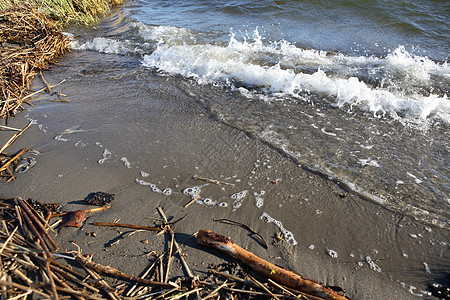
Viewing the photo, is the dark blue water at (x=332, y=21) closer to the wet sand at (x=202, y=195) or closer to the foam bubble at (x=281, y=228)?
the wet sand at (x=202, y=195)

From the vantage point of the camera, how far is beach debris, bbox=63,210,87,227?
2554mm

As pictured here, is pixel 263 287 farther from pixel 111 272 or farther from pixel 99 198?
pixel 99 198

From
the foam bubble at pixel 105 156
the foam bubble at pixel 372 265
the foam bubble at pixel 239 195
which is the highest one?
the foam bubble at pixel 105 156

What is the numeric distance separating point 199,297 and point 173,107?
10.9ft

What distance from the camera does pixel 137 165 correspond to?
338 cm

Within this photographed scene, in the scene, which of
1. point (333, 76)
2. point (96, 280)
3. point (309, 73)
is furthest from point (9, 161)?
point (333, 76)

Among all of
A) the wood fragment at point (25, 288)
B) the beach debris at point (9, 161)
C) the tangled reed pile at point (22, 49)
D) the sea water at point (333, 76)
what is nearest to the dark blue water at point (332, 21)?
the sea water at point (333, 76)

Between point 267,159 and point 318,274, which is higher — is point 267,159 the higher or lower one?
the higher one

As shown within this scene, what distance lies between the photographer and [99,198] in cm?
285

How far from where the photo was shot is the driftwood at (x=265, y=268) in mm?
1953

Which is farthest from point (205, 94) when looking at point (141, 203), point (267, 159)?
point (141, 203)

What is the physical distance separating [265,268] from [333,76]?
4.92m

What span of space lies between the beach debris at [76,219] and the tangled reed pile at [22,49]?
2.89 metres

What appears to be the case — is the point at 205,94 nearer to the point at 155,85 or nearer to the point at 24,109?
the point at 155,85
